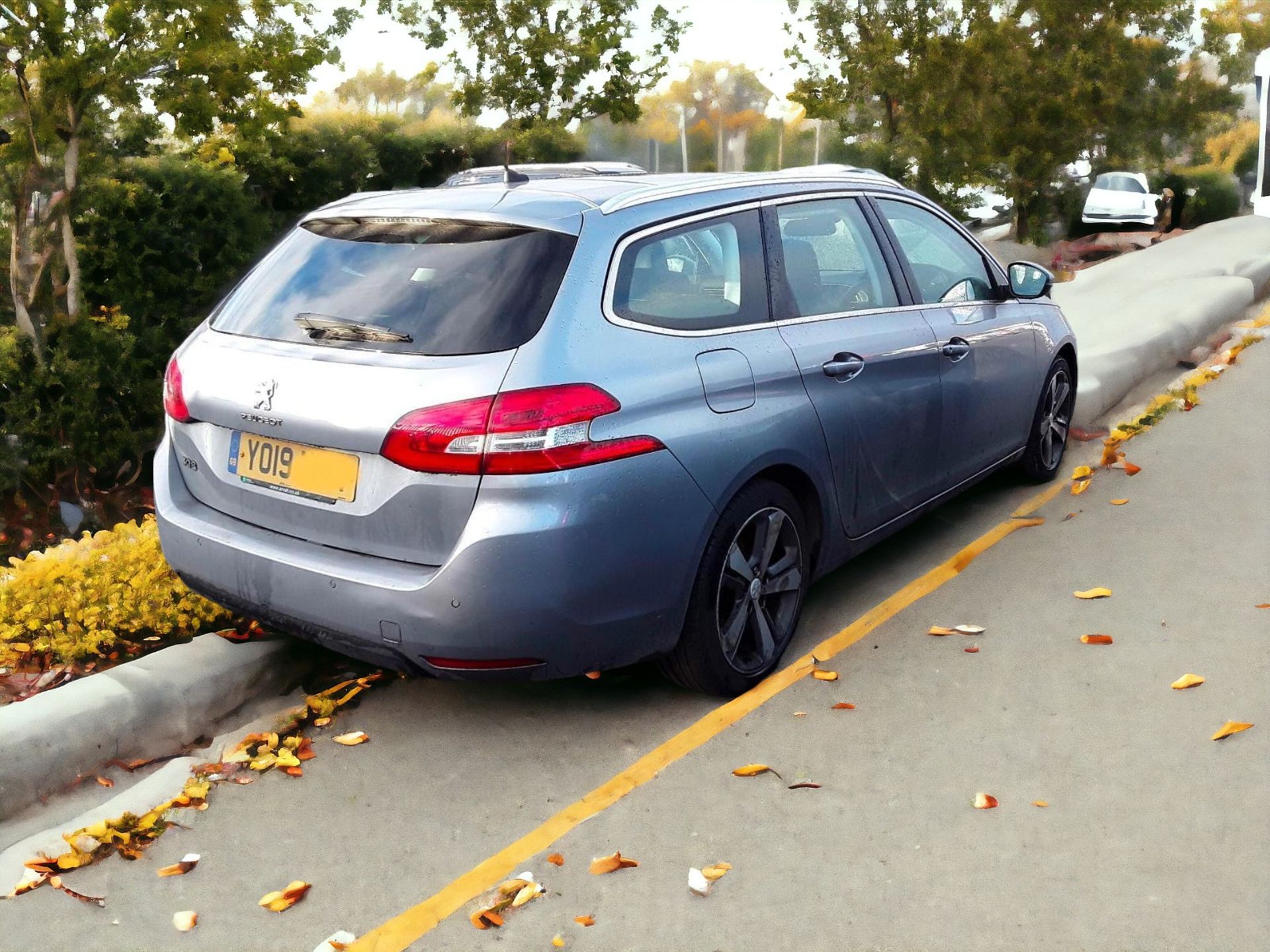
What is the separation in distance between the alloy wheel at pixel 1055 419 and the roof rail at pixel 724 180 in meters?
1.67

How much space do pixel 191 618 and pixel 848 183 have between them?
118 inches

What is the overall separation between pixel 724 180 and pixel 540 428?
1.49 meters

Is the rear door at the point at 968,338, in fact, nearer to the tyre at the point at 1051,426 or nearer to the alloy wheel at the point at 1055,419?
the tyre at the point at 1051,426

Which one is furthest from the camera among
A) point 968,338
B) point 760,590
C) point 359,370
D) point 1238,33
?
point 1238,33

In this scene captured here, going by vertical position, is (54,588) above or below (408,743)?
above

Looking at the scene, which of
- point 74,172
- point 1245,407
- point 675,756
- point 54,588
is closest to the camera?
point 675,756

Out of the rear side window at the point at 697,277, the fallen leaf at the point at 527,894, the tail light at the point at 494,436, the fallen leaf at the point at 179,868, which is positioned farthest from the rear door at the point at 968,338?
the fallen leaf at the point at 179,868

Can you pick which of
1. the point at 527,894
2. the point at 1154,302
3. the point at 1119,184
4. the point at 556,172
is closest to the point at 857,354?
the point at 556,172

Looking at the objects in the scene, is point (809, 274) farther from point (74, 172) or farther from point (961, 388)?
point (74, 172)

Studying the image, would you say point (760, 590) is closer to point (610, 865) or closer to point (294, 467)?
point (610, 865)

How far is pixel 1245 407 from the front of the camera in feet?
27.3

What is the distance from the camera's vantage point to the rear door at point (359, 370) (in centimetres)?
360

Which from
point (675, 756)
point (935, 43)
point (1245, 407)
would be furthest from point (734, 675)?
point (935, 43)

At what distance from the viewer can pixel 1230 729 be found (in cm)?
404
